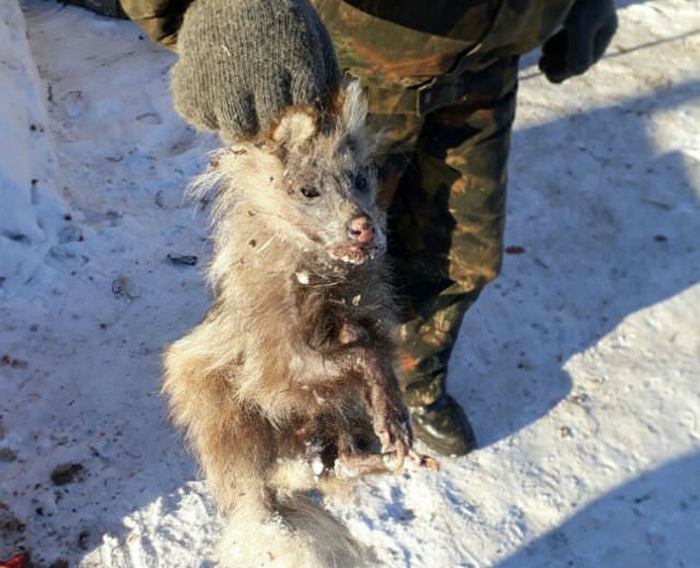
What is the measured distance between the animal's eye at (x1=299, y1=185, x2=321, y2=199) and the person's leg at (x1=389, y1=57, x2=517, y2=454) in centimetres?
79

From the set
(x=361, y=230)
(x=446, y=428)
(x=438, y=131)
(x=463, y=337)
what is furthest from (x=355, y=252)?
(x=463, y=337)

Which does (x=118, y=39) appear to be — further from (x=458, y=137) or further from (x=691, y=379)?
(x=691, y=379)

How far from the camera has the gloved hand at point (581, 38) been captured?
2.61 m

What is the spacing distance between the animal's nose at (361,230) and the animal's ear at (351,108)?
20cm

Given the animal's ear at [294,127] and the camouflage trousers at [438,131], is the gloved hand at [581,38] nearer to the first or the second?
the camouflage trousers at [438,131]

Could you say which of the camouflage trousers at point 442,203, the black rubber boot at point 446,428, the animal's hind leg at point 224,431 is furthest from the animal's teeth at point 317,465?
the black rubber boot at point 446,428

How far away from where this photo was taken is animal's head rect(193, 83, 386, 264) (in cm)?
170

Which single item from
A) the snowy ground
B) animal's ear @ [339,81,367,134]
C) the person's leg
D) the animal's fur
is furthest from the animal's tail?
animal's ear @ [339,81,367,134]

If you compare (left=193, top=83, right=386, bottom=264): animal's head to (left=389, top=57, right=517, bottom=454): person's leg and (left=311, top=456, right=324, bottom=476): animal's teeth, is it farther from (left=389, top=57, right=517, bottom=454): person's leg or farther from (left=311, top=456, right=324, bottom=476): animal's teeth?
(left=389, top=57, right=517, bottom=454): person's leg

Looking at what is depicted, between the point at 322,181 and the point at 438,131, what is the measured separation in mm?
909

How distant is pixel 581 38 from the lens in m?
2.62

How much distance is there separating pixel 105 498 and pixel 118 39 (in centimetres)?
295

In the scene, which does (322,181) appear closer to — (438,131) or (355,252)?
(355,252)

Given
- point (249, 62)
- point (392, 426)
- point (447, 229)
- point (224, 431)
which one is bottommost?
point (447, 229)
